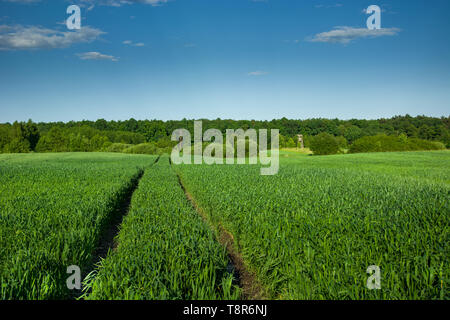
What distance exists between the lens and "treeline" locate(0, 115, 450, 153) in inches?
2721

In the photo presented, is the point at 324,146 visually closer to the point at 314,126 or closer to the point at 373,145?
the point at 373,145

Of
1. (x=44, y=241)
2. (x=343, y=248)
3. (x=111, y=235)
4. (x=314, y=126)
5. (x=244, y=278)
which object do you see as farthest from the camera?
(x=314, y=126)

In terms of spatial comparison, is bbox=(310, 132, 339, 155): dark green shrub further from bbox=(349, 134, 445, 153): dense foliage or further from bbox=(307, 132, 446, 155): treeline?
bbox=(349, 134, 445, 153): dense foliage

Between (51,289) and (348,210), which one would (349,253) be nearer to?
(348,210)

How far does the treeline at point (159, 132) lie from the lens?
6912 cm

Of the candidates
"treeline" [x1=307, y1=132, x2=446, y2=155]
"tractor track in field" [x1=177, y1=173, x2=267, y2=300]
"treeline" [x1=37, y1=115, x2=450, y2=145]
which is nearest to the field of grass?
"tractor track in field" [x1=177, y1=173, x2=267, y2=300]

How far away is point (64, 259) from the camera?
14.0 ft

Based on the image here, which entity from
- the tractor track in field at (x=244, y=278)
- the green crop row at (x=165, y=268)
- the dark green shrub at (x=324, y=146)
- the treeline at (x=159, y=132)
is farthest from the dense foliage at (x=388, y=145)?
the green crop row at (x=165, y=268)

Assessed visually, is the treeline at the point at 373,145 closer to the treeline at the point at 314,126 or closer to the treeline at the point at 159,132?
the treeline at the point at 159,132

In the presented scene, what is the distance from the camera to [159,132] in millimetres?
97875

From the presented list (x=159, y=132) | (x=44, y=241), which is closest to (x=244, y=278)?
(x=44, y=241)

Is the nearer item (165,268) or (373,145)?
(165,268)
